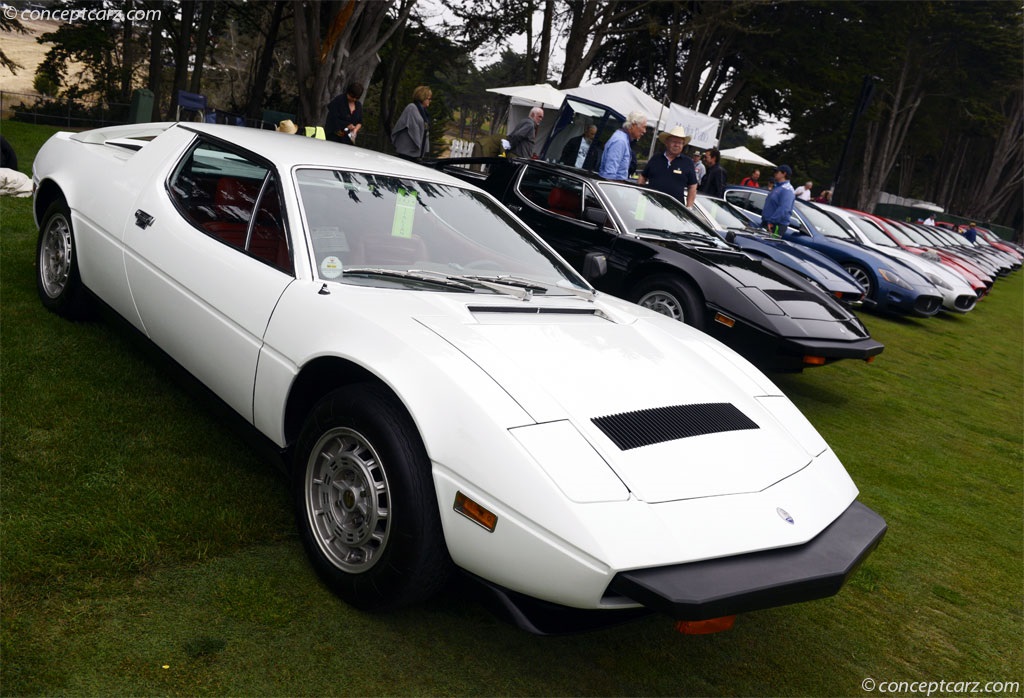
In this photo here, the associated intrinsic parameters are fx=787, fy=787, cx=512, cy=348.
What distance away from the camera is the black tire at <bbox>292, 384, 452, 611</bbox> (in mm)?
2242

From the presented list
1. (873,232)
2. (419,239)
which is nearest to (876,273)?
(873,232)

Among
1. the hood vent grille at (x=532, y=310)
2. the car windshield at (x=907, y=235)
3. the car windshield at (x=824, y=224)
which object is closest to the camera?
the hood vent grille at (x=532, y=310)

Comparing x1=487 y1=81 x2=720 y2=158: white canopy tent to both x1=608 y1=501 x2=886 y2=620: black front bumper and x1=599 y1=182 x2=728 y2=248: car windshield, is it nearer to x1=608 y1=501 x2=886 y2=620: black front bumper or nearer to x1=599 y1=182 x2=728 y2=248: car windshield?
x1=599 y1=182 x2=728 y2=248: car windshield

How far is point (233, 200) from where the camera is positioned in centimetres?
344

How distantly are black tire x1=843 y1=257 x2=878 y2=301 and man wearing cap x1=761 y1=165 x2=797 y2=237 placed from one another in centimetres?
119

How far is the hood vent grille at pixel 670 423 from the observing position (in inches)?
91.0

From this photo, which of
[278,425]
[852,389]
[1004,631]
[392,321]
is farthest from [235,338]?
[852,389]

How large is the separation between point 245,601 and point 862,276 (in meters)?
10.7

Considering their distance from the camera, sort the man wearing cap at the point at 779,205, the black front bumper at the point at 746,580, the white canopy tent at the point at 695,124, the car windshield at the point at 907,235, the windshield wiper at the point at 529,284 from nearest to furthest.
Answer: the black front bumper at the point at 746,580, the windshield wiper at the point at 529,284, the man wearing cap at the point at 779,205, the car windshield at the point at 907,235, the white canopy tent at the point at 695,124

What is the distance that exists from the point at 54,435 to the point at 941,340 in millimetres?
10824

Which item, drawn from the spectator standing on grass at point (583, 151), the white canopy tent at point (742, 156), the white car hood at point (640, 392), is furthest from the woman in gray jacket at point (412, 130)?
the white canopy tent at point (742, 156)

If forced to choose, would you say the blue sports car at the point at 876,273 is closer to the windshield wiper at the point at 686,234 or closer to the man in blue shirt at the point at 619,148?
the man in blue shirt at the point at 619,148

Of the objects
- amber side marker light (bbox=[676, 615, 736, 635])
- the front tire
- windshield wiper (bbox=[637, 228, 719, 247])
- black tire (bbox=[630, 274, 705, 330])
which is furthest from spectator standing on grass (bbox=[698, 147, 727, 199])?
amber side marker light (bbox=[676, 615, 736, 635])

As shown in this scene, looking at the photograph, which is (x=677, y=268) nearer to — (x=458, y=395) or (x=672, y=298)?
(x=672, y=298)
